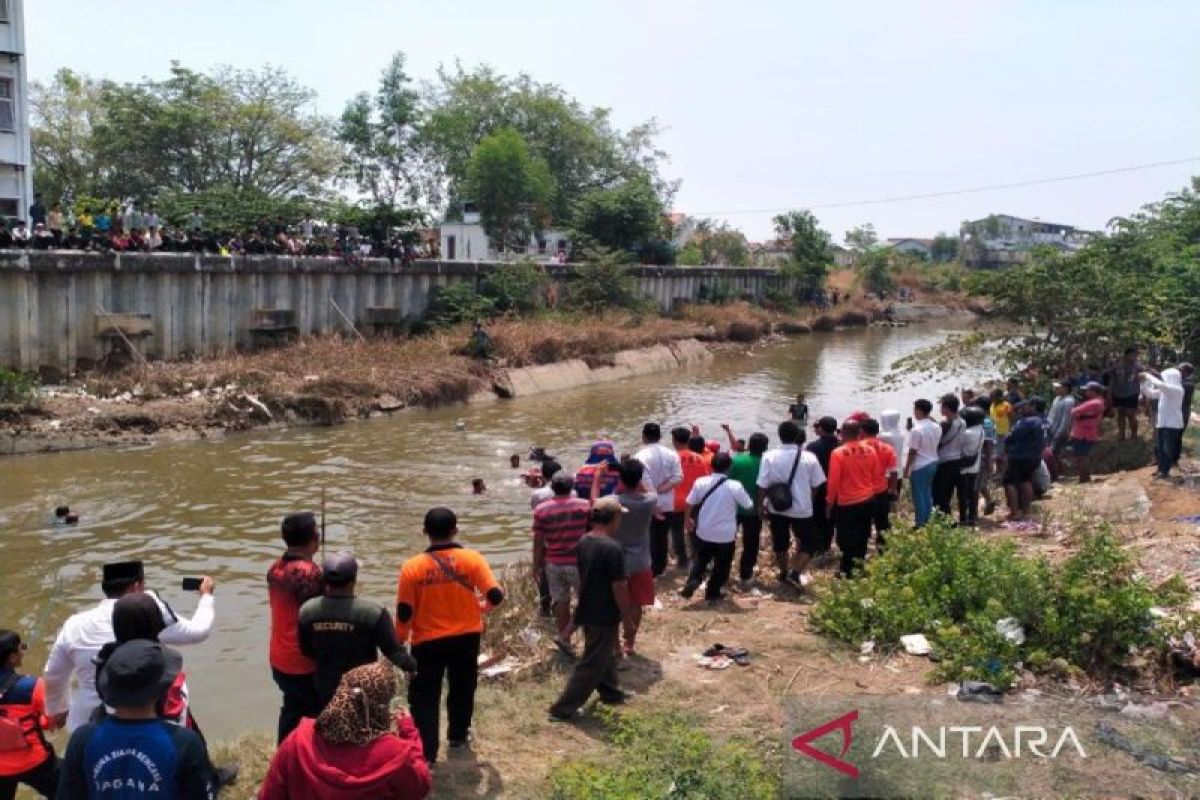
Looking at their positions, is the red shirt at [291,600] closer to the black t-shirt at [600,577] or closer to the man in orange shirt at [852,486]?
the black t-shirt at [600,577]

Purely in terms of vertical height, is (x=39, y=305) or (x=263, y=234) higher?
(x=263, y=234)

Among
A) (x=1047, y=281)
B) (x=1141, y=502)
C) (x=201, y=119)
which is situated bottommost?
(x=1141, y=502)

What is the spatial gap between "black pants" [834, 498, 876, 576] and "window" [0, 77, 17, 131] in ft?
91.8

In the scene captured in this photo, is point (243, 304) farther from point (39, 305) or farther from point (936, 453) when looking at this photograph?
point (936, 453)

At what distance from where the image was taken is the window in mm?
27891

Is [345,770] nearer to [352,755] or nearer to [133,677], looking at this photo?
[352,755]

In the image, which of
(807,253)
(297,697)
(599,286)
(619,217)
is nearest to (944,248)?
(807,253)

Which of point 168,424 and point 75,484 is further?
point 168,424

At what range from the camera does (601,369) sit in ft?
107

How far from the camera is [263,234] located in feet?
92.7

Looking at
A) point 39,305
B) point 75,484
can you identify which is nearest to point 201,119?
point 39,305

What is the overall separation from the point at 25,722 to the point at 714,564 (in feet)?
19.3

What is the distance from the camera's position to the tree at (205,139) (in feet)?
136

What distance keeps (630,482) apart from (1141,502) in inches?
305
